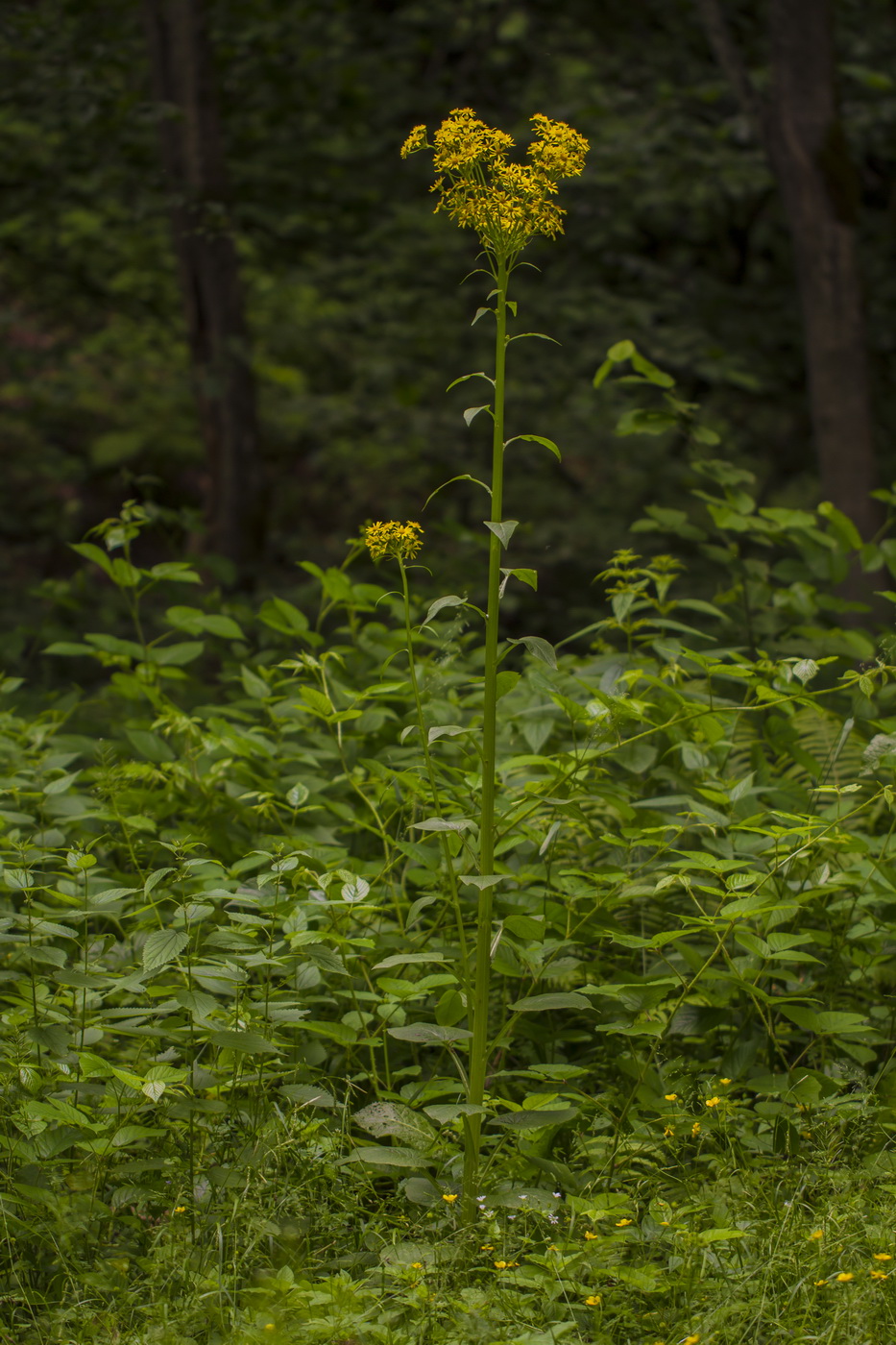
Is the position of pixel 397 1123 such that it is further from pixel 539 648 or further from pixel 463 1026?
pixel 539 648

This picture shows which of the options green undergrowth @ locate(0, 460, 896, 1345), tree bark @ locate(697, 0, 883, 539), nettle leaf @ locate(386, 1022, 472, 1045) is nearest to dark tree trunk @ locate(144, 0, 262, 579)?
tree bark @ locate(697, 0, 883, 539)

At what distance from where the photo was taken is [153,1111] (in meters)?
1.79

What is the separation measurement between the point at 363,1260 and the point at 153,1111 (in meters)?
0.43

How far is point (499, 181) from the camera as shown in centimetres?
156

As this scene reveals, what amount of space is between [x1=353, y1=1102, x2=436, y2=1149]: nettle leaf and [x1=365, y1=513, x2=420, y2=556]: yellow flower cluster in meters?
0.84

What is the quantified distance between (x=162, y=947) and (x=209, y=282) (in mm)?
4346

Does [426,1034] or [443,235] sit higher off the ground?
[443,235]

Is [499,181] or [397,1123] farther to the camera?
[397,1123]

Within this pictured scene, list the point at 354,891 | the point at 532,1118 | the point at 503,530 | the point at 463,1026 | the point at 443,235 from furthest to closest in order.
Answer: the point at 443,235 → the point at 463,1026 → the point at 354,891 → the point at 532,1118 → the point at 503,530

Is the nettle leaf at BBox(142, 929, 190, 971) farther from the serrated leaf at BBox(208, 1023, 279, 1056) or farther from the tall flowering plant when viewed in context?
the tall flowering plant

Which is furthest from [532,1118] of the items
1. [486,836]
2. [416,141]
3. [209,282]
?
[209,282]

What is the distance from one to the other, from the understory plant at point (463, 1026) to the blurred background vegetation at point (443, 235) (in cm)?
260

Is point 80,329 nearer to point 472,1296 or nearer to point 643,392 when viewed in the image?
point 643,392

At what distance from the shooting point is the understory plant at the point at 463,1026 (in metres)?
1.51
